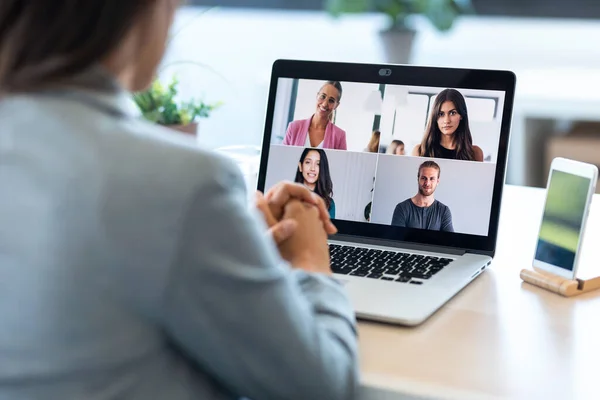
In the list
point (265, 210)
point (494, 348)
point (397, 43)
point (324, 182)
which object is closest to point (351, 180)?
point (324, 182)

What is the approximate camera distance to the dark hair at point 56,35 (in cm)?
65

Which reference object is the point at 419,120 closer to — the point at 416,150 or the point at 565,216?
the point at 416,150

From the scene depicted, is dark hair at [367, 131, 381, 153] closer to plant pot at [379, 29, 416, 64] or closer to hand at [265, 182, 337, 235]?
hand at [265, 182, 337, 235]

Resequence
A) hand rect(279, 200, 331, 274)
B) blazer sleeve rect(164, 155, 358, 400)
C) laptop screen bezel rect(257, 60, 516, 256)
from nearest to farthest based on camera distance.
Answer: blazer sleeve rect(164, 155, 358, 400), hand rect(279, 200, 331, 274), laptop screen bezel rect(257, 60, 516, 256)

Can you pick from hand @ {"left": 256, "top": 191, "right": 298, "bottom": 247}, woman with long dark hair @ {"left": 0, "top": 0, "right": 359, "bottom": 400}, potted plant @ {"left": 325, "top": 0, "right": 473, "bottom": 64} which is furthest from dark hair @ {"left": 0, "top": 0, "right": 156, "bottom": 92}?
potted plant @ {"left": 325, "top": 0, "right": 473, "bottom": 64}

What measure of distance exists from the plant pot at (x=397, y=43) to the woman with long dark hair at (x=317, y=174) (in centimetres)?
167

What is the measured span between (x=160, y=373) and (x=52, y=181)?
184mm

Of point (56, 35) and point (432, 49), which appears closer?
point (56, 35)

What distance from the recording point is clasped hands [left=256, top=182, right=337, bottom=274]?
89cm

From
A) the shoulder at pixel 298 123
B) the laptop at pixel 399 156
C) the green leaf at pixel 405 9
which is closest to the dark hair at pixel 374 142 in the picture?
the laptop at pixel 399 156

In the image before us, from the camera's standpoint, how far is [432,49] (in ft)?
10.7

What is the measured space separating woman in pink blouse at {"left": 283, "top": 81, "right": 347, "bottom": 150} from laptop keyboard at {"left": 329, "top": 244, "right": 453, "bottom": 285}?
17 centimetres

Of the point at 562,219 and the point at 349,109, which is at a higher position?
the point at 349,109

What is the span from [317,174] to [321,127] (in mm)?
72
